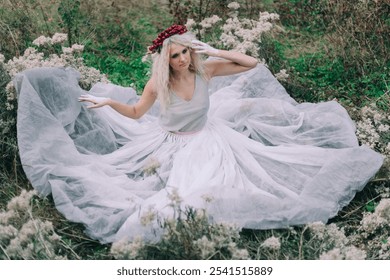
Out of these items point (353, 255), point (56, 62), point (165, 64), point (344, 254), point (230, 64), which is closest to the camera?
point (353, 255)

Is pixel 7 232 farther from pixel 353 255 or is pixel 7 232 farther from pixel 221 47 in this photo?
pixel 221 47

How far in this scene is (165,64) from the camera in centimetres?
427

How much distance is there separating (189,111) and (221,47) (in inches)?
70.9

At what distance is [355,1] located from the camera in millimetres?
6383

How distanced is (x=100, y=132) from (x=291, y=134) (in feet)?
4.94

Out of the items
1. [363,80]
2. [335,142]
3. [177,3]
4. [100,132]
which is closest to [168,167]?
[100,132]

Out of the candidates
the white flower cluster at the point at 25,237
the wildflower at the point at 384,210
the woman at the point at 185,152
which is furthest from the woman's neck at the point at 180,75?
the wildflower at the point at 384,210

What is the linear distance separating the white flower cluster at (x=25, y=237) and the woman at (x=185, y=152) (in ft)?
1.26

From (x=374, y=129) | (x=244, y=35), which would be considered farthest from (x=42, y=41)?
(x=374, y=129)

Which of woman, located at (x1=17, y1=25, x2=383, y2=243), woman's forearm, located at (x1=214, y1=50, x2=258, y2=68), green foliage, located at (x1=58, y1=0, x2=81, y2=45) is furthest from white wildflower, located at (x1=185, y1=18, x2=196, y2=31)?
woman's forearm, located at (x1=214, y1=50, x2=258, y2=68)

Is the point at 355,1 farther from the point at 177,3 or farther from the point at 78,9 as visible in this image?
the point at 78,9

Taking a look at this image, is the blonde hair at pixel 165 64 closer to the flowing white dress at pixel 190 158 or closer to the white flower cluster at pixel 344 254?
the flowing white dress at pixel 190 158

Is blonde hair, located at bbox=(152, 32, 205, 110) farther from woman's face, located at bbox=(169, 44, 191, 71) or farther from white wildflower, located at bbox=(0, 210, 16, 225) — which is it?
white wildflower, located at bbox=(0, 210, 16, 225)
